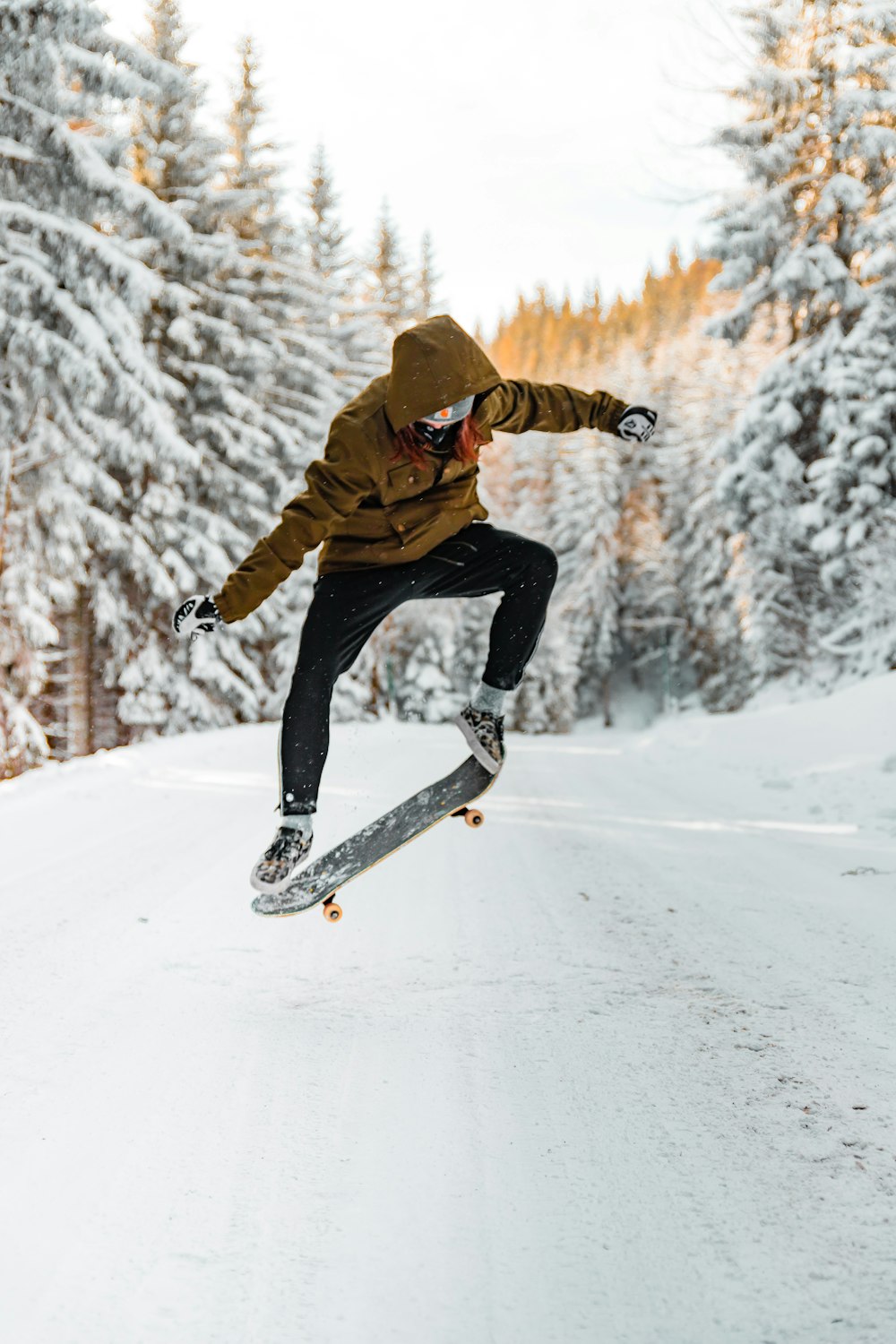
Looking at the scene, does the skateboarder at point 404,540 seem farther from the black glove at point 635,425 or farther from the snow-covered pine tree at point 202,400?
the snow-covered pine tree at point 202,400

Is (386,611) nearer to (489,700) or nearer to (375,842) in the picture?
(489,700)

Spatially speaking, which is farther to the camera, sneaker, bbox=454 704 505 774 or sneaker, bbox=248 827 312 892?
sneaker, bbox=454 704 505 774

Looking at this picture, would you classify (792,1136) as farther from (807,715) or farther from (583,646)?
(583,646)

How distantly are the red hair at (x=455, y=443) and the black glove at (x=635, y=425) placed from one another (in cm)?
62

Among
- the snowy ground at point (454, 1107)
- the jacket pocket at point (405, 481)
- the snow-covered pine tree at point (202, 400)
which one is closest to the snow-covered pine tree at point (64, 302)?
the snow-covered pine tree at point (202, 400)

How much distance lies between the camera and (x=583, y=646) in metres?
44.2

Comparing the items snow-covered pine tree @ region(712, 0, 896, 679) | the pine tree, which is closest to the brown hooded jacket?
snow-covered pine tree @ region(712, 0, 896, 679)

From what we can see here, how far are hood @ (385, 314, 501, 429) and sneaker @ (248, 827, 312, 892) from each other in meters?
1.63

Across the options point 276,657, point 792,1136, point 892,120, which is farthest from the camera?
point 276,657

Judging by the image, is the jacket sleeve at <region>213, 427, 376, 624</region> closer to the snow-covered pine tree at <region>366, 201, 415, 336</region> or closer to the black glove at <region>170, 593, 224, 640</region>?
the black glove at <region>170, 593, 224, 640</region>

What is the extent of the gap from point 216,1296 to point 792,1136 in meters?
1.27

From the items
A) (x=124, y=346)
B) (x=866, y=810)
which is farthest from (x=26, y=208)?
(x=866, y=810)

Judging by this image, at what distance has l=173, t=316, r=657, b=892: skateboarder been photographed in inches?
134

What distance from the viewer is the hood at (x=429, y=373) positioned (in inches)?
131
